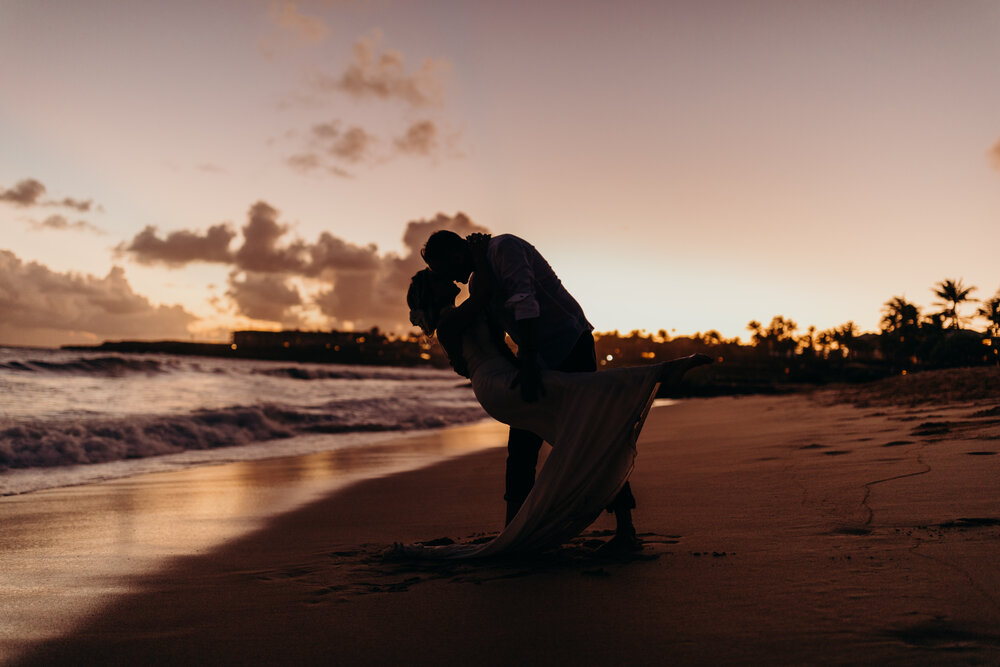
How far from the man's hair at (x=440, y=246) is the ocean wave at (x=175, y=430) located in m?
8.55

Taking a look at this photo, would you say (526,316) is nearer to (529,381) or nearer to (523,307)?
(523,307)

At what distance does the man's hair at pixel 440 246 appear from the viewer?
3.26 m

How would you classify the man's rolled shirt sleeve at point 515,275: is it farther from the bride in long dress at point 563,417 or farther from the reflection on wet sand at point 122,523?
the reflection on wet sand at point 122,523

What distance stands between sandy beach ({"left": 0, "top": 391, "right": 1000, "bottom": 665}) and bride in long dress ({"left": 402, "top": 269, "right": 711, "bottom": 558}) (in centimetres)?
24

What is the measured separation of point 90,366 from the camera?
29.1 meters

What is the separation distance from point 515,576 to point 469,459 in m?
6.53

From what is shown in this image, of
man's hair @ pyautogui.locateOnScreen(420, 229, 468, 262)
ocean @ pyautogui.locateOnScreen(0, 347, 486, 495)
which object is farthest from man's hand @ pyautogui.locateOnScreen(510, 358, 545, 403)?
ocean @ pyautogui.locateOnScreen(0, 347, 486, 495)

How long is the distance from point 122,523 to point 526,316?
4.07 metres

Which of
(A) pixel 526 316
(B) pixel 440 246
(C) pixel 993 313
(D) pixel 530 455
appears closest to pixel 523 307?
(A) pixel 526 316

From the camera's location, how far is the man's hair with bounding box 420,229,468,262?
3256mm

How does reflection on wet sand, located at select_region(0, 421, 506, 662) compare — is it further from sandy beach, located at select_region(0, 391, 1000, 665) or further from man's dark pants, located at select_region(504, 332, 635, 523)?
man's dark pants, located at select_region(504, 332, 635, 523)

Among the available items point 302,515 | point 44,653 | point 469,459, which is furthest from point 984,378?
point 44,653

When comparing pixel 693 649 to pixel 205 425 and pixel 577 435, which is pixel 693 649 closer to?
pixel 577 435

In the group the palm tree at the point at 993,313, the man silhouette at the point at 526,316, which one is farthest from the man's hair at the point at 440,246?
the palm tree at the point at 993,313
